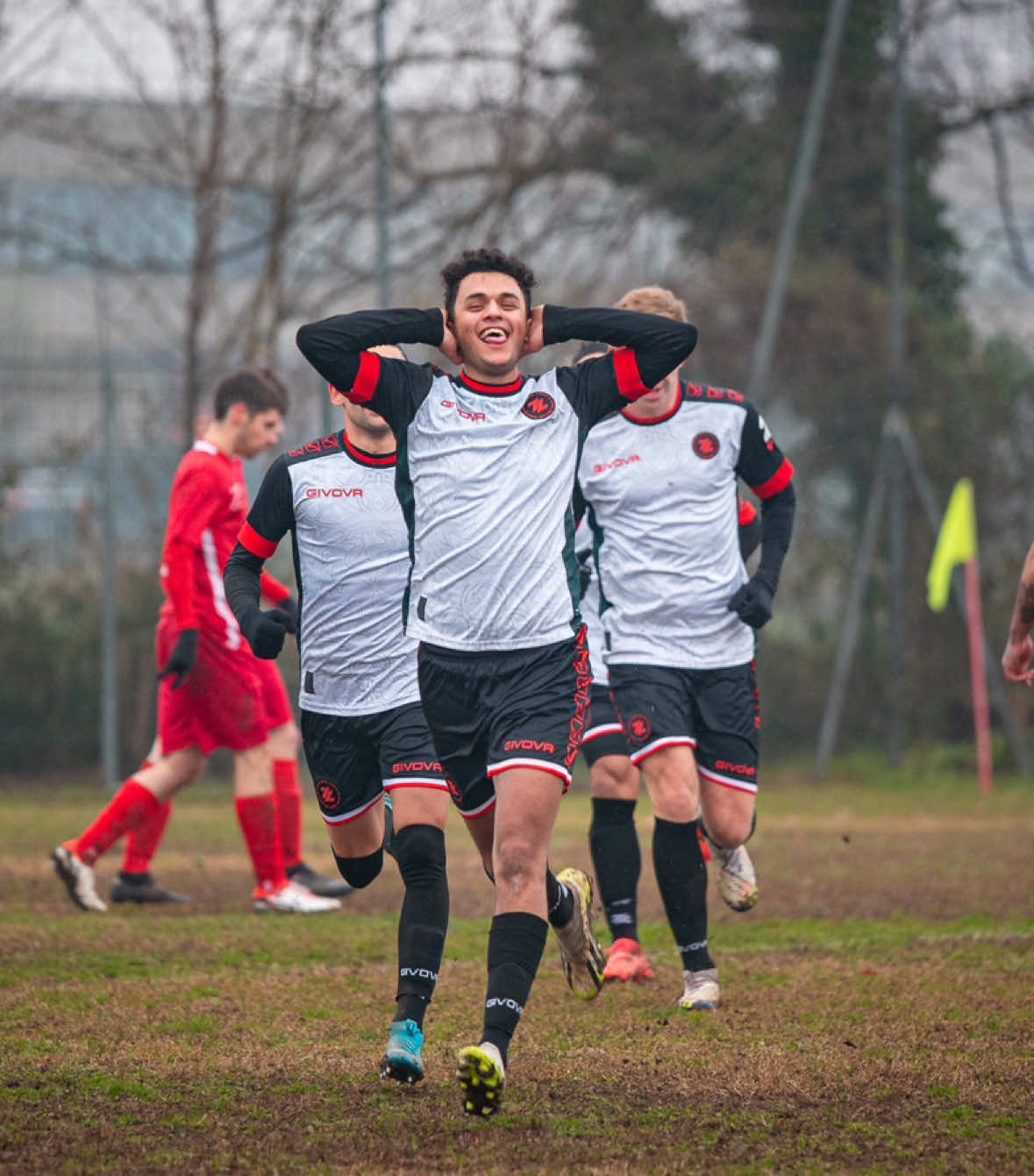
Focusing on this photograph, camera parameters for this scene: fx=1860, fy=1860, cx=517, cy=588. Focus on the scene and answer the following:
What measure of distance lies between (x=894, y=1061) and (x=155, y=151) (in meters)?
13.3

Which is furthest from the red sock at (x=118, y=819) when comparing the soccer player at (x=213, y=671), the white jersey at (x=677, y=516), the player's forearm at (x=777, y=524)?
the player's forearm at (x=777, y=524)

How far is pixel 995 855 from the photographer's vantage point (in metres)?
10.4

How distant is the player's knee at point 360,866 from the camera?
5840mm

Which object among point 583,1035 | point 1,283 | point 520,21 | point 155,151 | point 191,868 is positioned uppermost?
point 520,21

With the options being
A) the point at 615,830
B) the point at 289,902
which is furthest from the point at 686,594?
the point at 289,902

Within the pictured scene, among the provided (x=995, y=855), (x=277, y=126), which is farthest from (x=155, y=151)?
(x=995, y=855)

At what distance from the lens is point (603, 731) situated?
23.5ft

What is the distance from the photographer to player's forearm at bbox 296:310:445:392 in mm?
4805

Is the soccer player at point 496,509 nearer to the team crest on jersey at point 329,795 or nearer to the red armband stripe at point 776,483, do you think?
the team crest on jersey at point 329,795

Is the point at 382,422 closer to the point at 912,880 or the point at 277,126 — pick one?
the point at 912,880

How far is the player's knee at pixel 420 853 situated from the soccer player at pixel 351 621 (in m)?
0.13

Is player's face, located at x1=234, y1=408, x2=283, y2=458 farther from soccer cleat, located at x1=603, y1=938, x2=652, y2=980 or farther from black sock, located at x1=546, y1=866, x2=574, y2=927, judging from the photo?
black sock, located at x1=546, y1=866, x2=574, y2=927

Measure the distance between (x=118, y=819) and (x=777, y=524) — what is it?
11.5ft

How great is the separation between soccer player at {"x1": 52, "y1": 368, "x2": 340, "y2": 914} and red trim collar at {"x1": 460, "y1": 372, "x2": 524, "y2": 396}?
3.51 metres
